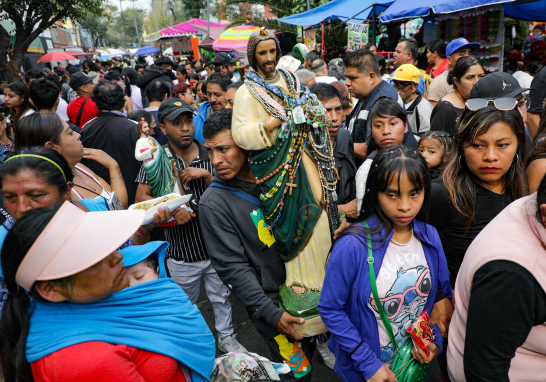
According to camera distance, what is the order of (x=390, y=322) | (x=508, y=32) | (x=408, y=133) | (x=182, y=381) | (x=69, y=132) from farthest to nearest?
1. (x=508, y=32)
2. (x=408, y=133)
3. (x=69, y=132)
4. (x=390, y=322)
5. (x=182, y=381)

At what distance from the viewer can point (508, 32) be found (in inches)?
381

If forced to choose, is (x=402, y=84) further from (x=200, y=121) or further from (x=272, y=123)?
(x=272, y=123)

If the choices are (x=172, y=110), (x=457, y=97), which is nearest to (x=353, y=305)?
(x=172, y=110)

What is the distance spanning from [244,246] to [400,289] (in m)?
0.90

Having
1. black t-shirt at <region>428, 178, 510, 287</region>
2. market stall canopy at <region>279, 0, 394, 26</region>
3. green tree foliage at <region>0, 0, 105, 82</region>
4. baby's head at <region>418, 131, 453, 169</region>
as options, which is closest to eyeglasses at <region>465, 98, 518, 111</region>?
black t-shirt at <region>428, 178, 510, 287</region>

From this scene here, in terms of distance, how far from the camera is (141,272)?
1598mm

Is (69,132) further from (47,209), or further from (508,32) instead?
(508,32)

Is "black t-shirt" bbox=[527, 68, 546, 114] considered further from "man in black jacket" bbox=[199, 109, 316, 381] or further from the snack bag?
"man in black jacket" bbox=[199, 109, 316, 381]

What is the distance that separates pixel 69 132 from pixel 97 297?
68.5 inches

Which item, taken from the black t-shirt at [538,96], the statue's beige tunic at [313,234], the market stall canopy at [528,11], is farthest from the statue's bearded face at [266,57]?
the market stall canopy at [528,11]

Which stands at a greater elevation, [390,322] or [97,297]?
[97,297]

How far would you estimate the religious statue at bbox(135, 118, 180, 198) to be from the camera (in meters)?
2.63

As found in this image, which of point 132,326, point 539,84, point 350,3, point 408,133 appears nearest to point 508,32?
point 350,3

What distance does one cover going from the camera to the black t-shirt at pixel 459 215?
6.71ft
